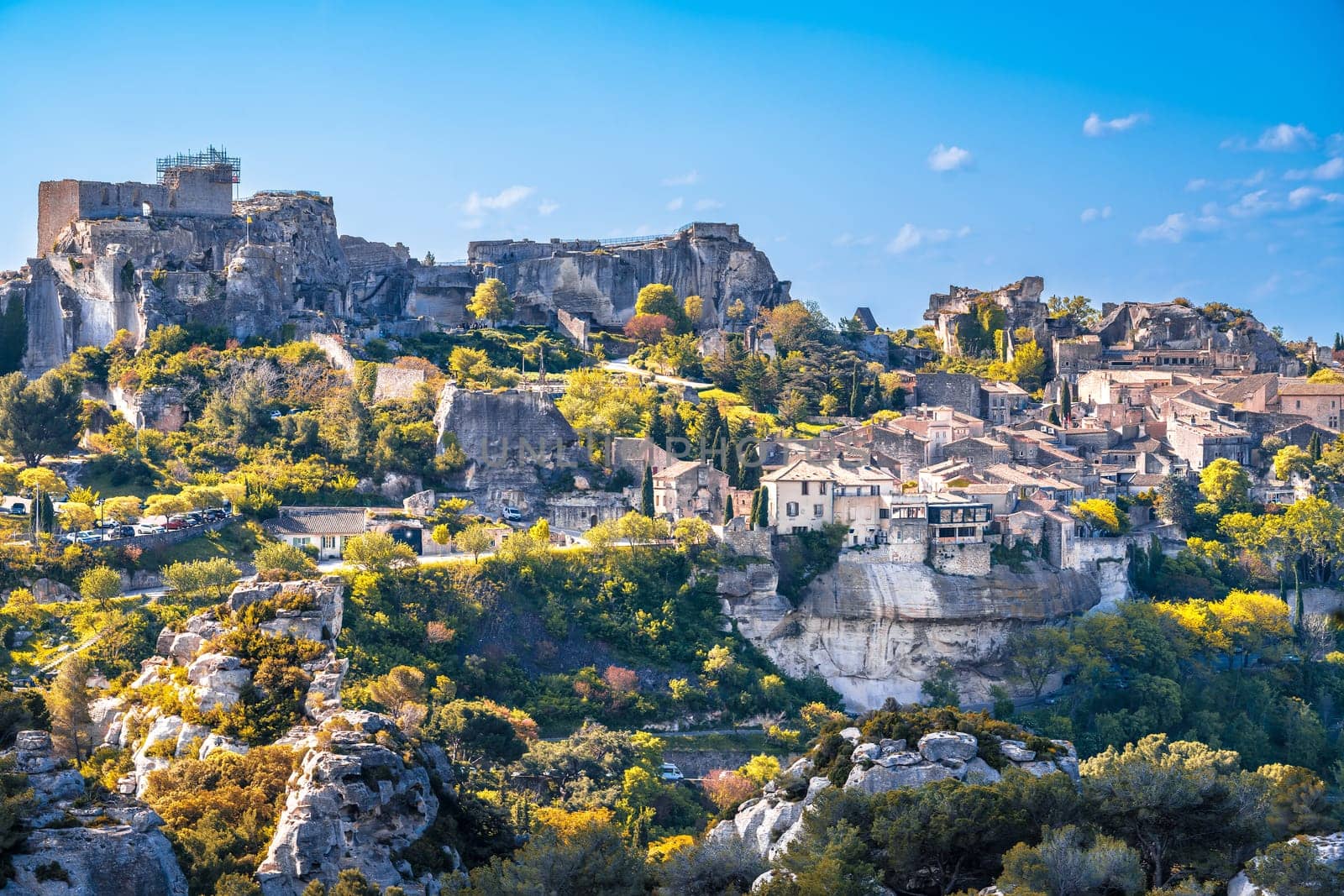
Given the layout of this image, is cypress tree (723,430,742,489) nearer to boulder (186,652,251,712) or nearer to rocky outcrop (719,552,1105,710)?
rocky outcrop (719,552,1105,710)

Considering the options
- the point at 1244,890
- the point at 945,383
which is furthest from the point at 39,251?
the point at 1244,890

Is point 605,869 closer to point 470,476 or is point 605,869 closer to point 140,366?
point 470,476

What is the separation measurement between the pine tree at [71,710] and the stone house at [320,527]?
38.4 feet

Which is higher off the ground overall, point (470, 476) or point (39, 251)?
point (39, 251)

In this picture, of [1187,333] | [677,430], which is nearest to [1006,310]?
[1187,333]

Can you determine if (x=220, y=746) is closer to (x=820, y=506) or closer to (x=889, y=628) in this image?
(x=889, y=628)

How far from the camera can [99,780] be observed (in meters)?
36.8

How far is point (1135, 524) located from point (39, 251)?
38905 mm

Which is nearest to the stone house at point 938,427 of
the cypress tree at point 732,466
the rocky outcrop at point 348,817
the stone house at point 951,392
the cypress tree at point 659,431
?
the stone house at point 951,392

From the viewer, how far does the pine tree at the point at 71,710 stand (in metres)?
40.1

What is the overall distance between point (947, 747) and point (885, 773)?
1.43m

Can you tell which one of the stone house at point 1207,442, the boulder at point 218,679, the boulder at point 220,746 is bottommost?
the boulder at point 220,746

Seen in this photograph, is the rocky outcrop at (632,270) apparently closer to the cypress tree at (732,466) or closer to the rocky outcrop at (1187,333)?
the rocky outcrop at (1187,333)

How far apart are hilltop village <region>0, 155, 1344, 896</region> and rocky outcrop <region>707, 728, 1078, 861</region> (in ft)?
0.39
